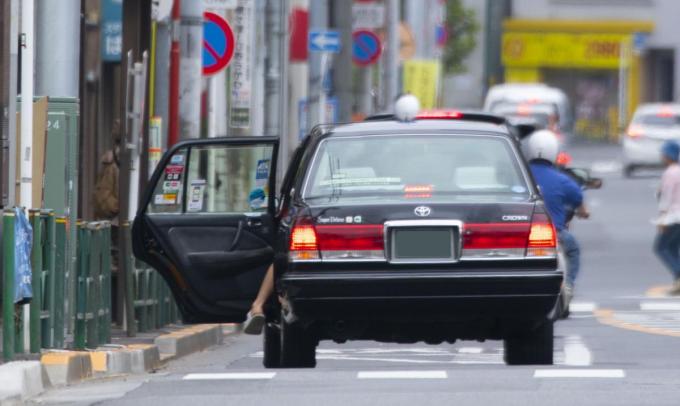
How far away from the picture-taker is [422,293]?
11492 millimetres

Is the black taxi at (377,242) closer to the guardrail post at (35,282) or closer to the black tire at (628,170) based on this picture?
the guardrail post at (35,282)

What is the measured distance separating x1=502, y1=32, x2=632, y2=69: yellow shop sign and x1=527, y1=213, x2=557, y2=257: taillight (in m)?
61.9

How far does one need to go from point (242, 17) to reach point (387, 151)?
9.22 metres

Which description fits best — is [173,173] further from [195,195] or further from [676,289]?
[676,289]

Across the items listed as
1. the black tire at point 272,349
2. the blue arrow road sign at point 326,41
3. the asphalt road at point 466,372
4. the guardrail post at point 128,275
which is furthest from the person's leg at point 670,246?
the black tire at point 272,349

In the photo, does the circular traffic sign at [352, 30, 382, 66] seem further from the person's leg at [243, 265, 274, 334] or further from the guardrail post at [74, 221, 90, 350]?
the person's leg at [243, 265, 274, 334]

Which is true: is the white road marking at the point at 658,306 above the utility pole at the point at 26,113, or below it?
below

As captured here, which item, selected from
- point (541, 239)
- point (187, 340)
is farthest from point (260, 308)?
point (187, 340)

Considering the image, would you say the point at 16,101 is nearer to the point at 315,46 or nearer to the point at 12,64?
the point at 12,64

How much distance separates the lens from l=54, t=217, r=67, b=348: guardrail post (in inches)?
515

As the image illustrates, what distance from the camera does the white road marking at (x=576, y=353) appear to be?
13633mm

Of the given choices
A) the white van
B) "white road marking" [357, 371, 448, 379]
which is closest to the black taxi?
"white road marking" [357, 371, 448, 379]

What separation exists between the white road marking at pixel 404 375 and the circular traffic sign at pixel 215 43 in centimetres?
800

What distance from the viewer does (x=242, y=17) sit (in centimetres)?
2119
